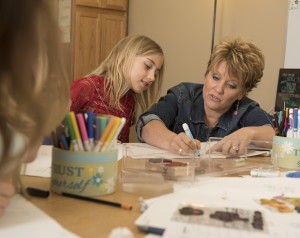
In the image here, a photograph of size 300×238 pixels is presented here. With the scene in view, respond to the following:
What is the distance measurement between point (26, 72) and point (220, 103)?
1.25 m

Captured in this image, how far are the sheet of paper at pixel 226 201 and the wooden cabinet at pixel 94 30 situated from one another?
2.50m

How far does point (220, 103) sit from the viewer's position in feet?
5.19

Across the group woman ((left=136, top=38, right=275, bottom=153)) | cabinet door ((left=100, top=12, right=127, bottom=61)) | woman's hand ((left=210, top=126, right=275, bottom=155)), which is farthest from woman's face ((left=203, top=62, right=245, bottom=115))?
cabinet door ((left=100, top=12, right=127, bottom=61))

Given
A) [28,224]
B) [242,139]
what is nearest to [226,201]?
[28,224]

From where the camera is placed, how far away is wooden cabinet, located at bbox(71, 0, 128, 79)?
10.5ft

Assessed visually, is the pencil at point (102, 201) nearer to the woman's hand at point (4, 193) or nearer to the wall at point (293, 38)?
the woman's hand at point (4, 193)

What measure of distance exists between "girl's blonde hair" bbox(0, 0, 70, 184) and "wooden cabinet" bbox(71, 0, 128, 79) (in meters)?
2.76

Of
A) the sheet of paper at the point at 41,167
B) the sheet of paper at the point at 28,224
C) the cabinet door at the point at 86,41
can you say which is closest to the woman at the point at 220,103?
the sheet of paper at the point at 41,167

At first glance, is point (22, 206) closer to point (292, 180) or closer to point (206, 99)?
point (292, 180)

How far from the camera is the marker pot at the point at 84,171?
0.70 m

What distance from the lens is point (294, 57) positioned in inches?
101

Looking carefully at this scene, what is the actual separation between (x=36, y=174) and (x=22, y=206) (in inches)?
8.5

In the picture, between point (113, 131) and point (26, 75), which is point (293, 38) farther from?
point (26, 75)

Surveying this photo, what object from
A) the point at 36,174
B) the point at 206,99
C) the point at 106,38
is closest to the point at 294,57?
the point at 206,99
